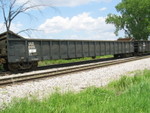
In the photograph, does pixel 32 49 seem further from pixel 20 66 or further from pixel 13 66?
pixel 13 66

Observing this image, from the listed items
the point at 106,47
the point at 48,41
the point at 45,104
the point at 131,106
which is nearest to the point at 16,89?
the point at 45,104

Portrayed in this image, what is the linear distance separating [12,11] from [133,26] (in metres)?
38.0

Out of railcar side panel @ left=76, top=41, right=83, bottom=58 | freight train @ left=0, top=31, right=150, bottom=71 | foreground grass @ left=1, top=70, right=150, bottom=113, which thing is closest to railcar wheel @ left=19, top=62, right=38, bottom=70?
freight train @ left=0, top=31, right=150, bottom=71

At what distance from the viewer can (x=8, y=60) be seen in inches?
549

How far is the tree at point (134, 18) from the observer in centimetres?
5416

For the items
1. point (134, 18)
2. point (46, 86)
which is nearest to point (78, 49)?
point (46, 86)

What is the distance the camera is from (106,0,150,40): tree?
54.2 metres

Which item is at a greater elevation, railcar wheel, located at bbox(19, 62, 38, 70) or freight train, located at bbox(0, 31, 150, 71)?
freight train, located at bbox(0, 31, 150, 71)

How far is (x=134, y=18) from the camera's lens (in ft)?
185

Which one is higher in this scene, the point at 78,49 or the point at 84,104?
the point at 78,49

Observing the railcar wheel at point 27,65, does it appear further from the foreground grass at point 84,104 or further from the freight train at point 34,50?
the foreground grass at point 84,104

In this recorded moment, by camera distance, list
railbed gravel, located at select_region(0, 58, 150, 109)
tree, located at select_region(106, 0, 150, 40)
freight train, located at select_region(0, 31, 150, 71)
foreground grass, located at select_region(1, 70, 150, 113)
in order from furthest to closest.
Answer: tree, located at select_region(106, 0, 150, 40)
freight train, located at select_region(0, 31, 150, 71)
railbed gravel, located at select_region(0, 58, 150, 109)
foreground grass, located at select_region(1, 70, 150, 113)

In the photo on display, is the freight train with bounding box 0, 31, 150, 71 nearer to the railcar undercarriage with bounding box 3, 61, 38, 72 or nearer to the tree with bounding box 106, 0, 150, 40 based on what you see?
the railcar undercarriage with bounding box 3, 61, 38, 72

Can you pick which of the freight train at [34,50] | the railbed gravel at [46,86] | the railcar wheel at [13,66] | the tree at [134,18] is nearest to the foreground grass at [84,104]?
the railbed gravel at [46,86]
